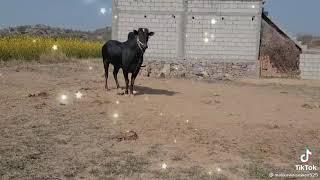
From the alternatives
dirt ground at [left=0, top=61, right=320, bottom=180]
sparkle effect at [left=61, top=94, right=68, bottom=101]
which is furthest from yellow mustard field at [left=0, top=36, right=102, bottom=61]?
sparkle effect at [left=61, top=94, right=68, bottom=101]

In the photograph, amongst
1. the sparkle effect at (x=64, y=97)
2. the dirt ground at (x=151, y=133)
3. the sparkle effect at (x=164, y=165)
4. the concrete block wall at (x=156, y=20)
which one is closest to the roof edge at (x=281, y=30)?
the concrete block wall at (x=156, y=20)

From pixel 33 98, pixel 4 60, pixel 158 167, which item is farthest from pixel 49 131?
pixel 4 60

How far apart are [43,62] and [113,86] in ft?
39.7

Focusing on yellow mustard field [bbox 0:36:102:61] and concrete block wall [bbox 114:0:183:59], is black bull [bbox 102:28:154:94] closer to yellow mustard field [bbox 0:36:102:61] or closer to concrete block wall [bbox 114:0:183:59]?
concrete block wall [bbox 114:0:183:59]

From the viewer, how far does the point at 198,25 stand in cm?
1980

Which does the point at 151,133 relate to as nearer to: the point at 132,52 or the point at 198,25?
the point at 132,52

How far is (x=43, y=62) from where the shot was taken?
2580cm

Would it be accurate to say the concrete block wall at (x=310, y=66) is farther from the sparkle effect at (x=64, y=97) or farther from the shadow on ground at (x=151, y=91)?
the sparkle effect at (x=64, y=97)

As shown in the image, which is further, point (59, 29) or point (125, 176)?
point (59, 29)

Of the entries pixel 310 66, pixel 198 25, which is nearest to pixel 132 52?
pixel 198 25

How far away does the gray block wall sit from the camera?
771 inches

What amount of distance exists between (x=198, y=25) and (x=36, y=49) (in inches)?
453

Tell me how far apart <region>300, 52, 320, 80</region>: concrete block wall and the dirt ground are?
7.19 metres

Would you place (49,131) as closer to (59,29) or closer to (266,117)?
(266,117)
